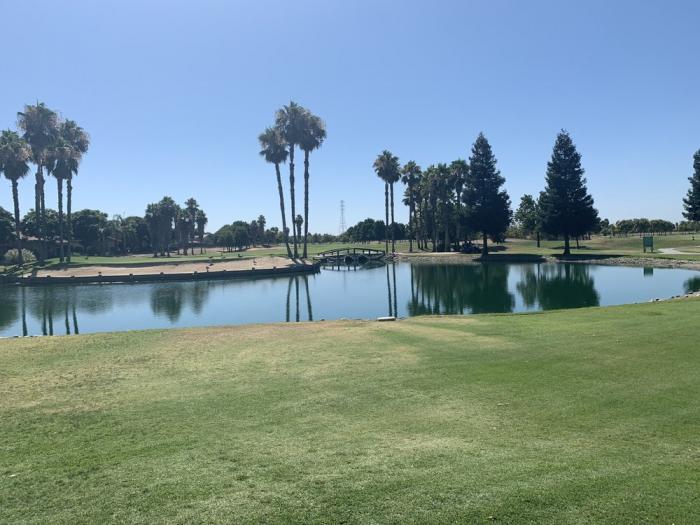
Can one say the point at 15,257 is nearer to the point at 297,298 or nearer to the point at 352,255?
the point at 297,298

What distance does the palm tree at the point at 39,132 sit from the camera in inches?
Answer: 2156

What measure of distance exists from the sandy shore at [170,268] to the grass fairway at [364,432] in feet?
140

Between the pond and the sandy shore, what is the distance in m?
5.83

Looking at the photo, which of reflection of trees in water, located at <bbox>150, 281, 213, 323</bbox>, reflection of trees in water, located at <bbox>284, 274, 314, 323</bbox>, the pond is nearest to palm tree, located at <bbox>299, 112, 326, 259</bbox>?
reflection of trees in water, located at <bbox>284, 274, 314, 323</bbox>

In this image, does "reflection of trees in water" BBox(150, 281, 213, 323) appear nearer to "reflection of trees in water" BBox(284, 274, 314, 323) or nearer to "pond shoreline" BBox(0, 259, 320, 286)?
"pond shoreline" BBox(0, 259, 320, 286)

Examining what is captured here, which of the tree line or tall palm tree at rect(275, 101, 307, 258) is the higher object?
tall palm tree at rect(275, 101, 307, 258)

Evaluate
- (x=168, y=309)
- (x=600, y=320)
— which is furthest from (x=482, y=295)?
(x=168, y=309)

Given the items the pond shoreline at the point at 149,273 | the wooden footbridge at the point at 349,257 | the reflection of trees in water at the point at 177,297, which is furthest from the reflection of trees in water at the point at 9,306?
the wooden footbridge at the point at 349,257

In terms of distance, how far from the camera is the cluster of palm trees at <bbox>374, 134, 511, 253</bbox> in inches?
2712

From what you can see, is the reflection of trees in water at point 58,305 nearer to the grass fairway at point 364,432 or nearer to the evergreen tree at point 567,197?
the grass fairway at point 364,432

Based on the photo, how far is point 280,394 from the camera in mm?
9367

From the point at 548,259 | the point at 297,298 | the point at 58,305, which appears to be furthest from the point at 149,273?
the point at 548,259

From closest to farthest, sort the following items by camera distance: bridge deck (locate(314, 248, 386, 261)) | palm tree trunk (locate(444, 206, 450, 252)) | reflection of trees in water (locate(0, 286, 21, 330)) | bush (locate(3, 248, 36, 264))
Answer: reflection of trees in water (locate(0, 286, 21, 330)) < bush (locate(3, 248, 36, 264)) < bridge deck (locate(314, 248, 386, 261)) < palm tree trunk (locate(444, 206, 450, 252))

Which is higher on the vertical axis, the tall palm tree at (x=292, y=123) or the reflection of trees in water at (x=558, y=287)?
the tall palm tree at (x=292, y=123)
